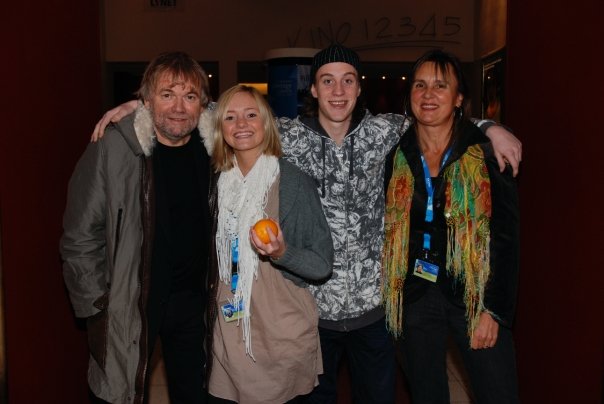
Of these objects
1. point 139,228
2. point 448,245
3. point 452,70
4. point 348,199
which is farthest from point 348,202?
point 139,228

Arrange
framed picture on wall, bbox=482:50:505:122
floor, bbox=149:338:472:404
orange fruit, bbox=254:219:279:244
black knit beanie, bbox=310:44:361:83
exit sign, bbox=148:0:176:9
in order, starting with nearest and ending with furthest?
1. orange fruit, bbox=254:219:279:244
2. black knit beanie, bbox=310:44:361:83
3. floor, bbox=149:338:472:404
4. framed picture on wall, bbox=482:50:505:122
5. exit sign, bbox=148:0:176:9

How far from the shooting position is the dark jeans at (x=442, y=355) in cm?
240

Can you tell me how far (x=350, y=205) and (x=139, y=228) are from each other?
911 millimetres

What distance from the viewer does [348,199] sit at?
2.54 m

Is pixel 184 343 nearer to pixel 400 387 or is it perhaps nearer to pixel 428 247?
pixel 428 247

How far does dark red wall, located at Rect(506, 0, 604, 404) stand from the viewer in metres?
2.40

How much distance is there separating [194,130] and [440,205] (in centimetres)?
117

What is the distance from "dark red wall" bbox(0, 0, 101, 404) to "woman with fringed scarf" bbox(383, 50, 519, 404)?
157 centimetres

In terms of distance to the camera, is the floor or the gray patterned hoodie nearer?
the gray patterned hoodie

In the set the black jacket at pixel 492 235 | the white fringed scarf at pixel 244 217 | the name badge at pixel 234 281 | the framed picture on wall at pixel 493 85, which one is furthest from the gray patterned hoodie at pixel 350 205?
the framed picture on wall at pixel 493 85

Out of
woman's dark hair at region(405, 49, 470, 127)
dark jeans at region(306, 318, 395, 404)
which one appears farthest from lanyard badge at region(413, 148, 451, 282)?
dark jeans at region(306, 318, 395, 404)

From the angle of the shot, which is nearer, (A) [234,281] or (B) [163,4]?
(A) [234,281]

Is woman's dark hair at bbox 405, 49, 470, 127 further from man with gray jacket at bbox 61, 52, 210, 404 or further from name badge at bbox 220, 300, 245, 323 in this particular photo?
name badge at bbox 220, 300, 245, 323

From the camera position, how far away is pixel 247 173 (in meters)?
2.40
